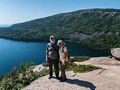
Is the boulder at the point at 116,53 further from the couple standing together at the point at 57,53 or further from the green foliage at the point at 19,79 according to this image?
the couple standing together at the point at 57,53

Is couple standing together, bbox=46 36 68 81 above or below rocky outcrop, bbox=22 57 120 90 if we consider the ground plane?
above

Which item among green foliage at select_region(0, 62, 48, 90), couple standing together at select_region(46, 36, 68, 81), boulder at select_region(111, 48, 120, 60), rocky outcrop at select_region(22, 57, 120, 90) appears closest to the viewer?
rocky outcrop at select_region(22, 57, 120, 90)

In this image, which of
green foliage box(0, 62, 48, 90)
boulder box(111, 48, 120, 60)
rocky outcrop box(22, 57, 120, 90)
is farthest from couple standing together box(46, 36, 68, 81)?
boulder box(111, 48, 120, 60)

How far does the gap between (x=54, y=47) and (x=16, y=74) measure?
534 centimetres

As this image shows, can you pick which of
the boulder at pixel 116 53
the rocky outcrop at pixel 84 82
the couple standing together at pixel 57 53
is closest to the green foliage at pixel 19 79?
the rocky outcrop at pixel 84 82

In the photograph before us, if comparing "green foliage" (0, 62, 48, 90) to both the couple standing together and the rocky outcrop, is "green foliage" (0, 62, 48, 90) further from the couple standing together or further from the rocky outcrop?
the couple standing together

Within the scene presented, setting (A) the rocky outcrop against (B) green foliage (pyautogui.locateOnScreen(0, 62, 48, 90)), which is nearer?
(A) the rocky outcrop

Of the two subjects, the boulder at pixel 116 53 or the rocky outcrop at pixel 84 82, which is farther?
the boulder at pixel 116 53

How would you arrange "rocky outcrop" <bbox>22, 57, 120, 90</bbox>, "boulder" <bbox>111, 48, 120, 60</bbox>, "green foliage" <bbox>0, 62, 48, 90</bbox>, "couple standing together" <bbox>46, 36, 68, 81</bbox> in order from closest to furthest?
"rocky outcrop" <bbox>22, 57, 120, 90</bbox> < "couple standing together" <bbox>46, 36, 68, 81</bbox> < "green foliage" <bbox>0, 62, 48, 90</bbox> < "boulder" <bbox>111, 48, 120, 60</bbox>

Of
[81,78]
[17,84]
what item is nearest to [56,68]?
[81,78]

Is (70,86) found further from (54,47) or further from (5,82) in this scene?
(5,82)

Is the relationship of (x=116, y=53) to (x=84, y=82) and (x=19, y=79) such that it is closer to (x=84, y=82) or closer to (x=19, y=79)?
(x=84, y=82)

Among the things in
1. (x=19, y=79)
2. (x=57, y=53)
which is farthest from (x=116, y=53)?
(x=57, y=53)

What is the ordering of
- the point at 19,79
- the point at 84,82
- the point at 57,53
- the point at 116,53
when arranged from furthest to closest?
the point at 116,53 → the point at 19,79 → the point at 84,82 → the point at 57,53
